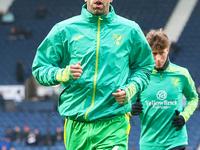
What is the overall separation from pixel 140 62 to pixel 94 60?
0.41 metres

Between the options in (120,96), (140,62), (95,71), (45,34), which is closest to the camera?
(120,96)

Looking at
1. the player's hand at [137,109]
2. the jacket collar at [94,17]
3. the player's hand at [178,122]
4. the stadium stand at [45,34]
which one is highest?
the jacket collar at [94,17]

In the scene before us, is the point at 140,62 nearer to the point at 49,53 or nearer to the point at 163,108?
the point at 49,53

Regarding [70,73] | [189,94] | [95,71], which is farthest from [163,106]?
[70,73]

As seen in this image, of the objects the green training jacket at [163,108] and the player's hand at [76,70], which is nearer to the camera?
the player's hand at [76,70]

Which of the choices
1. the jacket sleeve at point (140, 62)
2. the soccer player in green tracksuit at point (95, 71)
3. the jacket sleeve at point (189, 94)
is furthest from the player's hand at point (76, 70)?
the jacket sleeve at point (189, 94)

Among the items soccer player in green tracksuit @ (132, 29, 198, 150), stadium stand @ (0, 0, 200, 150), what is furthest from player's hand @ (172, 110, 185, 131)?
stadium stand @ (0, 0, 200, 150)

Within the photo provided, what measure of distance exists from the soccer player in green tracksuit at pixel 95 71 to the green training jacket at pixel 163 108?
141 cm

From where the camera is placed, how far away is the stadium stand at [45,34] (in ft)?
45.0

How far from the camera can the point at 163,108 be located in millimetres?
4598

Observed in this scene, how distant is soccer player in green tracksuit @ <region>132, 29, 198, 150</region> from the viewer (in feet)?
15.0

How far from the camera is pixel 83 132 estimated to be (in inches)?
124

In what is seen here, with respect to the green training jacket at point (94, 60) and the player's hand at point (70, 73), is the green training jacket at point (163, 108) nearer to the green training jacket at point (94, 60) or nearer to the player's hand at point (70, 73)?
the green training jacket at point (94, 60)

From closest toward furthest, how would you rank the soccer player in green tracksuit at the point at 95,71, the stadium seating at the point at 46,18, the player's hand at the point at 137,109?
the soccer player in green tracksuit at the point at 95,71 < the player's hand at the point at 137,109 < the stadium seating at the point at 46,18
